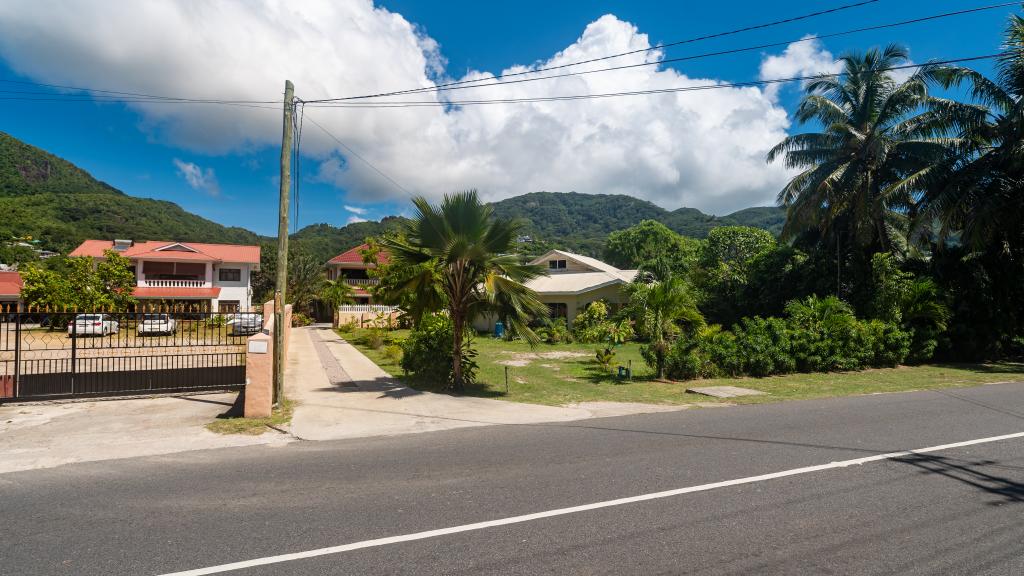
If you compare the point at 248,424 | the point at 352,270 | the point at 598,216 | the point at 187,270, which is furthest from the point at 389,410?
the point at 598,216

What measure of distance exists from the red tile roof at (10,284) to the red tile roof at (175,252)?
185 inches

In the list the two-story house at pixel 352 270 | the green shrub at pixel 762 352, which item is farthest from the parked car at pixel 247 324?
the two-story house at pixel 352 270

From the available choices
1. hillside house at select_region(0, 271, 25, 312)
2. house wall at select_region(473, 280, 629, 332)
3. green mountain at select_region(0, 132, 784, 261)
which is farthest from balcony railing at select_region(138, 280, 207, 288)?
house wall at select_region(473, 280, 629, 332)

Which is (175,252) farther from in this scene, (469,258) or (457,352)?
(469,258)

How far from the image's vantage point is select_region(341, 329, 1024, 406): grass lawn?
464 inches

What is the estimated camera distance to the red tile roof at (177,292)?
124ft

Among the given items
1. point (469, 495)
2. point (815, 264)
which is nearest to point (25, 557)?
point (469, 495)

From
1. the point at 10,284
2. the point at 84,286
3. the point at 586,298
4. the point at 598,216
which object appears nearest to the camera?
the point at 586,298

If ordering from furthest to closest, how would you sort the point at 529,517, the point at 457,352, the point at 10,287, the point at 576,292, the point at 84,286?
the point at 10,287
the point at 84,286
the point at 576,292
the point at 457,352
the point at 529,517

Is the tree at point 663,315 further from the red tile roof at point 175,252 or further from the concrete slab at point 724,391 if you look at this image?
the red tile roof at point 175,252

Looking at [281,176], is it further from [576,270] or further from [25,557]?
[576,270]

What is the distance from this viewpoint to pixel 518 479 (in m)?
5.86

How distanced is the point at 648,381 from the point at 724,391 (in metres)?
2.09

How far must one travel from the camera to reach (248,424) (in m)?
8.72
